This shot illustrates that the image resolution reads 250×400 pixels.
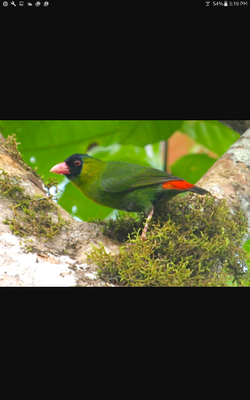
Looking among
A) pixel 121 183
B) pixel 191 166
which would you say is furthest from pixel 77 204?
pixel 191 166

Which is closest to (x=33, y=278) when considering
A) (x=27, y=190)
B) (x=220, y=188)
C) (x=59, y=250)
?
(x=59, y=250)

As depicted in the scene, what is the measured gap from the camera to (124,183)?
2.29 m

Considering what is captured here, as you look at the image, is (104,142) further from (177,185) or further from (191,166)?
(177,185)

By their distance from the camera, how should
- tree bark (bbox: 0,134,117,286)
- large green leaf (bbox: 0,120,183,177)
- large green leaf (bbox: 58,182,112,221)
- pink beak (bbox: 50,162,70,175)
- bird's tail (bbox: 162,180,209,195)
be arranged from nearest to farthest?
tree bark (bbox: 0,134,117,286)
bird's tail (bbox: 162,180,209,195)
pink beak (bbox: 50,162,70,175)
large green leaf (bbox: 0,120,183,177)
large green leaf (bbox: 58,182,112,221)

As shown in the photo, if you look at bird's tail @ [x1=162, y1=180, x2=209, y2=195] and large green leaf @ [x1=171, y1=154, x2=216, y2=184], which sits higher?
bird's tail @ [x1=162, y1=180, x2=209, y2=195]

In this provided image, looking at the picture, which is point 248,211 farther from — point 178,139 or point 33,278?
point 33,278

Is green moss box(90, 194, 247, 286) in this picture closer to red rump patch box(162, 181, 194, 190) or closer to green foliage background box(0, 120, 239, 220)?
red rump patch box(162, 181, 194, 190)

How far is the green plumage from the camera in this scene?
2.25m

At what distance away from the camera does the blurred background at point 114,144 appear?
2.86 metres

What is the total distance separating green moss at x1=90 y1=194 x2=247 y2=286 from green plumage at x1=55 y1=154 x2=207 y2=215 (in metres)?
0.10

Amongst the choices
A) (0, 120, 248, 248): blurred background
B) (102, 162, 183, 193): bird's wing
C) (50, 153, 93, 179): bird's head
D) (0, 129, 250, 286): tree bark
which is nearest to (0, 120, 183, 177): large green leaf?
(0, 120, 248, 248): blurred background

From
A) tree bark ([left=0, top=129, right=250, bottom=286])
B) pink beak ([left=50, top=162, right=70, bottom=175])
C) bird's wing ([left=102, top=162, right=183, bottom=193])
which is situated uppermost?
pink beak ([left=50, top=162, right=70, bottom=175])

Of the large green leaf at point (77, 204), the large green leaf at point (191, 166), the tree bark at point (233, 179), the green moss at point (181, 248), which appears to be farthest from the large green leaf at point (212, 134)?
the green moss at point (181, 248)

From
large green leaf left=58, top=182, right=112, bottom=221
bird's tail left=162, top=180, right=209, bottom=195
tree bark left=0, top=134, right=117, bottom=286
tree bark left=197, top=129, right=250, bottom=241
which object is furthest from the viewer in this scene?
large green leaf left=58, top=182, right=112, bottom=221
